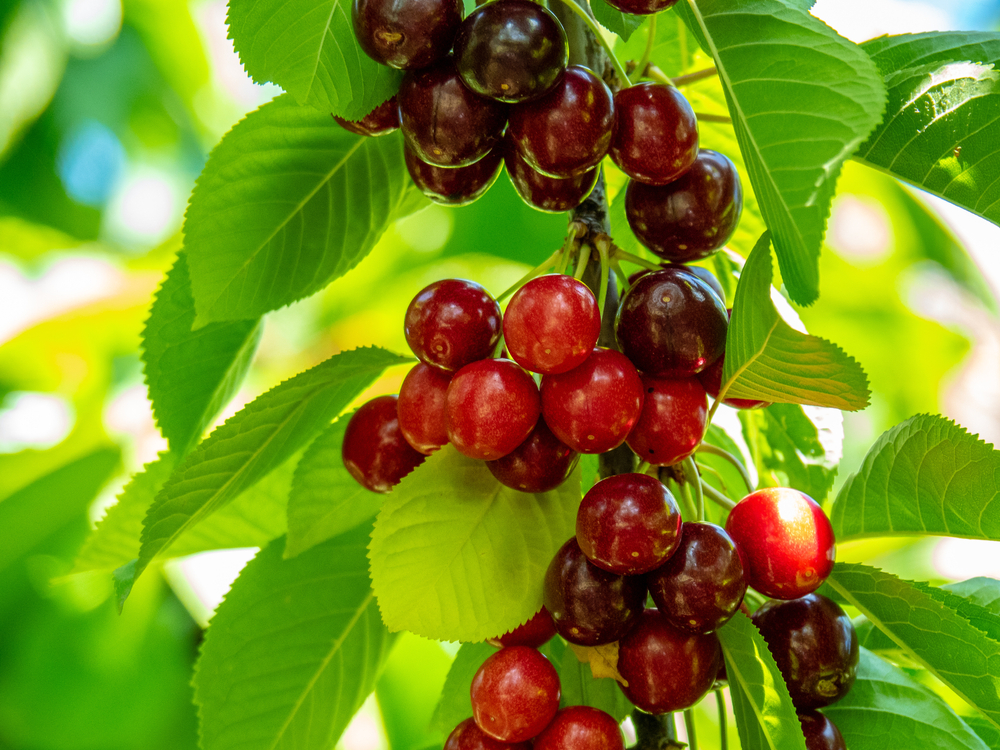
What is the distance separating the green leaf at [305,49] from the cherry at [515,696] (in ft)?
1.33

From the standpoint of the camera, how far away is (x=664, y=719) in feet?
2.26

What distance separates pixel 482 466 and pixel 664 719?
0.79 ft

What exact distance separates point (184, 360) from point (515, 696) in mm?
439

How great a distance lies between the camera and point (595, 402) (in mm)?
572

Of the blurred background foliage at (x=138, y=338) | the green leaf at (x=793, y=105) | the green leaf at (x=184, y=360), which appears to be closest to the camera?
the green leaf at (x=793, y=105)

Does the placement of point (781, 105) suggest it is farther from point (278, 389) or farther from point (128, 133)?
point (128, 133)

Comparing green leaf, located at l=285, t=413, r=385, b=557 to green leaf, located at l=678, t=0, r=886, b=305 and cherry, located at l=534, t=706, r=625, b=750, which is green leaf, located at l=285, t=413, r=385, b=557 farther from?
green leaf, located at l=678, t=0, r=886, b=305

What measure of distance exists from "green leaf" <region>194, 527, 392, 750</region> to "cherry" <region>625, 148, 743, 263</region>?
39cm

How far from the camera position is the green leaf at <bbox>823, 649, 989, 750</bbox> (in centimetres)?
67

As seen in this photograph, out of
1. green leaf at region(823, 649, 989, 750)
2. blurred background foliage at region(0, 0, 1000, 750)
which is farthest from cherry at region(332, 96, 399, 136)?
blurred background foliage at region(0, 0, 1000, 750)

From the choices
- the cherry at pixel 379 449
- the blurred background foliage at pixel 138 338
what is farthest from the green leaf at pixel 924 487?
the blurred background foliage at pixel 138 338

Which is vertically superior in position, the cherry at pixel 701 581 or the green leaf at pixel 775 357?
the green leaf at pixel 775 357

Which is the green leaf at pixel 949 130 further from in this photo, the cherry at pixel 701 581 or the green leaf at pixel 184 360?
the green leaf at pixel 184 360

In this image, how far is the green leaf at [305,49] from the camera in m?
0.63
